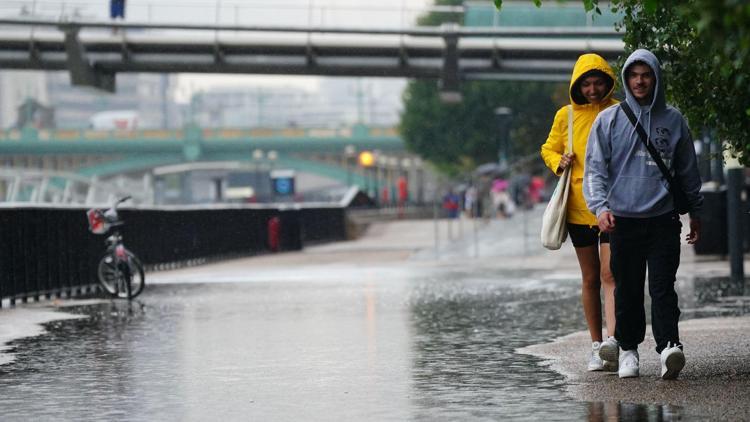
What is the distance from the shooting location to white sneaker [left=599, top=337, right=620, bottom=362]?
860 centimetres

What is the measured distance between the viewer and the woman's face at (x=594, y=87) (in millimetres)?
8828

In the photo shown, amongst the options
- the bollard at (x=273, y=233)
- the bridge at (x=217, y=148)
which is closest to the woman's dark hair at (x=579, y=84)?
the bollard at (x=273, y=233)

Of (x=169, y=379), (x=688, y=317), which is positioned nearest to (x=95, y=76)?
(x=688, y=317)

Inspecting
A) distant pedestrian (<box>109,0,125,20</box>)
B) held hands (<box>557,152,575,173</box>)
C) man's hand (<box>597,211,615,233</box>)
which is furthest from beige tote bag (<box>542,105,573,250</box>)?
distant pedestrian (<box>109,0,125,20</box>)

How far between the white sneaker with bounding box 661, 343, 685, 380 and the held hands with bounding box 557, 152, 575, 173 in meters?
1.21

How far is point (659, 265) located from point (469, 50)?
44.4 m

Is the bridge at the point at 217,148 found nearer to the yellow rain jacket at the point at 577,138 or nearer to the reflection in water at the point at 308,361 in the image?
the reflection in water at the point at 308,361

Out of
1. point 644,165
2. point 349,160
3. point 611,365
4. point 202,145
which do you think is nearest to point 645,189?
point 644,165

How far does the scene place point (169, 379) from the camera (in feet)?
30.0

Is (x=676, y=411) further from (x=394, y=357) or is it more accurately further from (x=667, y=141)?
(x=394, y=357)

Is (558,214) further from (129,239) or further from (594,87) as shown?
(129,239)

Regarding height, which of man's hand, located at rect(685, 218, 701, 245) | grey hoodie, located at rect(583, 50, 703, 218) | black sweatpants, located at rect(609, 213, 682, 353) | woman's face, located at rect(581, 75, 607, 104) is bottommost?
black sweatpants, located at rect(609, 213, 682, 353)

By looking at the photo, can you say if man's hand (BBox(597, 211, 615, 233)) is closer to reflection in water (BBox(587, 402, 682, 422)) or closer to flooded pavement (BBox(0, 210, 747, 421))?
flooded pavement (BBox(0, 210, 747, 421))

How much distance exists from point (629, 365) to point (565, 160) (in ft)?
3.83
